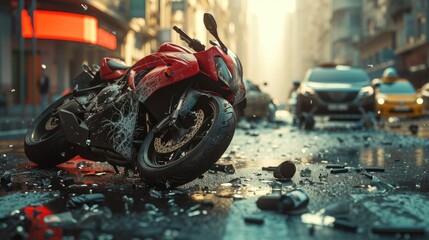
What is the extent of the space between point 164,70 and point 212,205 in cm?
146

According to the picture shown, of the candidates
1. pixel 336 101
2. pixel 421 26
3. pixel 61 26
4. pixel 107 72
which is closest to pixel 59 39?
pixel 61 26

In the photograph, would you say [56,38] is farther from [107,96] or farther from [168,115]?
[168,115]

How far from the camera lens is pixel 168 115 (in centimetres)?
521

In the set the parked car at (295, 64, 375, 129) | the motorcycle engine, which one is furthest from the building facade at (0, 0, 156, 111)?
the motorcycle engine

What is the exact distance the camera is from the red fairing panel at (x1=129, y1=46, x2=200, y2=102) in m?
5.14

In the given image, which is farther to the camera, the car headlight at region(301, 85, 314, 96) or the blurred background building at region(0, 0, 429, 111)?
the blurred background building at region(0, 0, 429, 111)

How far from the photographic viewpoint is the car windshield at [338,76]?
57.6ft

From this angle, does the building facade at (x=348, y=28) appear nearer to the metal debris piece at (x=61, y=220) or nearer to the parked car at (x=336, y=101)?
the parked car at (x=336, y=101)

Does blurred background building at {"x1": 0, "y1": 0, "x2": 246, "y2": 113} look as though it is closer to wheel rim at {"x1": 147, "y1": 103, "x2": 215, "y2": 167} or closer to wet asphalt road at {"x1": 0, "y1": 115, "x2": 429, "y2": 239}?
wet asphalt road at {"x1": 0, "y1": 115, "x2": 429, "y2": 239}

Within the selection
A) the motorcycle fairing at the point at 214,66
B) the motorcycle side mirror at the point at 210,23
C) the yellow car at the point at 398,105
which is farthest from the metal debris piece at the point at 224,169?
the yellow car at the point at 398,105

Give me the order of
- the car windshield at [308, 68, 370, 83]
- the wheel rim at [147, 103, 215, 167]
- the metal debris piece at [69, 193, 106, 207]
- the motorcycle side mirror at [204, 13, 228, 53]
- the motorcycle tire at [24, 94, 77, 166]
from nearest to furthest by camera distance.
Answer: the metal debris piece at [69, 193, 106, 207]
the wheel rim at [147, 103, 215, 167]
the motorcycle side mirror at [204, 13, 228, 53]
the motorcycle tire at [24, 94, 77, 166]
the car windshield at [308, 68, 370, 83]

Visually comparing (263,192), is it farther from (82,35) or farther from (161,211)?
(82,35)

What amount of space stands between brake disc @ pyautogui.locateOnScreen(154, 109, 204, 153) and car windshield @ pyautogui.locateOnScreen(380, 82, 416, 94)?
70.2 ft

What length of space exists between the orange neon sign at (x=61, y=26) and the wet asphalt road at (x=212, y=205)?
21.4 m
